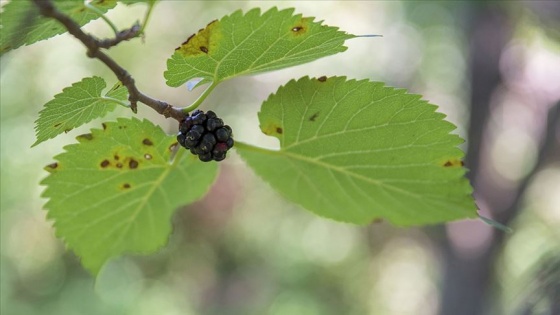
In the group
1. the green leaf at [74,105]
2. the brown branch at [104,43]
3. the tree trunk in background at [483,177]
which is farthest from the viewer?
the tree trunk in background at [483,177]

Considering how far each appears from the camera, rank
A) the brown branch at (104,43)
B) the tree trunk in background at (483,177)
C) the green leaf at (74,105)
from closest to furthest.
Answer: the brown branch at (104,43)
the green leaf at (74,105)
the tree trunk in background at (483,177)

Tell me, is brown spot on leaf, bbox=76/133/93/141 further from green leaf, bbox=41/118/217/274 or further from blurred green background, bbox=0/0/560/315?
blurred green background, bbox=0/0/560/315

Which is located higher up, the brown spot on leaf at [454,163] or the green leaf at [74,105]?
the green leaf at [74,105]

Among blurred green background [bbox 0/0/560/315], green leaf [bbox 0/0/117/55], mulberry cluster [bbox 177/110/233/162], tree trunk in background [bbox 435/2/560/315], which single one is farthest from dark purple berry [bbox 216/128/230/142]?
tree trunk in background [bbox 435/2/560/315]

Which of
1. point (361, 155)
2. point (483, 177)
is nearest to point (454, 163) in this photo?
point (361, 155)

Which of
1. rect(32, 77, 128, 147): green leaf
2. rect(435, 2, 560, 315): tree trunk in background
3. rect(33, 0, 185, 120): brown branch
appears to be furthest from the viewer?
rect(435, 2, 560, 315): tree trunk in background

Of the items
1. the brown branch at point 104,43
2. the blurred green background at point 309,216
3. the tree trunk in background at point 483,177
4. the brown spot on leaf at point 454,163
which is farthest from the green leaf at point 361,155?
the tree trunk in background at point 483,177

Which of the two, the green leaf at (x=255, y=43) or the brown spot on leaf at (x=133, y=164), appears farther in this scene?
the brown spot on leaf at (x=133, y=164)

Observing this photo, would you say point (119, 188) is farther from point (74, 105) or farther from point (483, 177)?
point (483, 177)

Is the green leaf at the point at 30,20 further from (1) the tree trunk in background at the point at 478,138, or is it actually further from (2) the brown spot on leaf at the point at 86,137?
(1) the tree trunk in background at the point at 478,138
